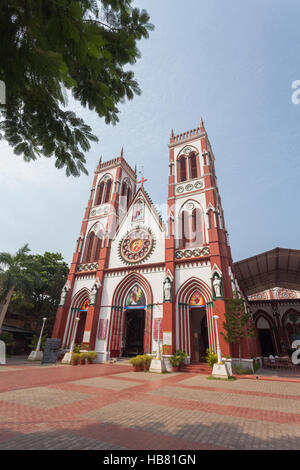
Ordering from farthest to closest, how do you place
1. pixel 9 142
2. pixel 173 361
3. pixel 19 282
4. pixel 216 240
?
pixel 19 282 → pixel 216 240 → pixel 173 361 → pixel 9 142

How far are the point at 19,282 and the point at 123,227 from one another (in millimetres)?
13070

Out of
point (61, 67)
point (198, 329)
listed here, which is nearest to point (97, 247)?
point (198, 329)

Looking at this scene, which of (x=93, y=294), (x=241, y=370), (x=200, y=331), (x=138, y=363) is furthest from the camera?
(x=93, y=294)

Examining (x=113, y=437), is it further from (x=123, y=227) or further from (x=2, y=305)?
(x=2, y=305)

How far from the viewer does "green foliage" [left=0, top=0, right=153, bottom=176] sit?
230 cm

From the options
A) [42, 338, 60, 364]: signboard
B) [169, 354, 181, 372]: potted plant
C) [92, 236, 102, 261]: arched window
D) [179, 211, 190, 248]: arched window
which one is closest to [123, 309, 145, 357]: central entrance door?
[92, 236, 102, 261]: arched window

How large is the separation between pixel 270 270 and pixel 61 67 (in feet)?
101

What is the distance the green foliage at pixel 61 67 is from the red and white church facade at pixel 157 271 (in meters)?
14.8

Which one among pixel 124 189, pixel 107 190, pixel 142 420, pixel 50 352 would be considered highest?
pixel 124 189

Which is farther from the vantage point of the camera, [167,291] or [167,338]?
[167,291]

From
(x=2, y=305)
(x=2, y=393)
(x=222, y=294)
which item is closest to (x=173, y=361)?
(x=222, y=294)

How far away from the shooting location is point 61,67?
237 centimetres

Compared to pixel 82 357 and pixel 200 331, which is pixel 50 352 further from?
pixel 200 331
